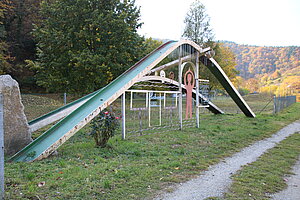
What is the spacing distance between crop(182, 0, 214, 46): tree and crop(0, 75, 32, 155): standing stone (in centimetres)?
2674

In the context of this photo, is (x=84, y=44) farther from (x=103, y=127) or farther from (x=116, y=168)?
(x=116, y=168)

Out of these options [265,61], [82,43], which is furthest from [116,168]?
[265,61]

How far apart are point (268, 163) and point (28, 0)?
31.0 m

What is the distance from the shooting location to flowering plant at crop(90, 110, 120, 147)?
22.5 feet

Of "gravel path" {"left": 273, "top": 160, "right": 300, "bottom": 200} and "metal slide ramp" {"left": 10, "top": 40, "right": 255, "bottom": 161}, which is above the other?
"metal slide ramp" {"left": 10, "top": 40, "right": 255, "bottom": 161}

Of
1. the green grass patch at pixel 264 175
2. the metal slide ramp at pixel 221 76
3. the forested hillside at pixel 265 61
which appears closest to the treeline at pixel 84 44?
the metal slide ramp at pixel 221 76

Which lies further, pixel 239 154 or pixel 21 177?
pixel 239 154

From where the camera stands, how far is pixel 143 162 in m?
5.88

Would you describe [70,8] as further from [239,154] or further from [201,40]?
[201,40]

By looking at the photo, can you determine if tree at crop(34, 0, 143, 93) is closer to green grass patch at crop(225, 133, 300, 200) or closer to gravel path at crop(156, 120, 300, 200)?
gravel path at crop(156, 120, 300, 200)

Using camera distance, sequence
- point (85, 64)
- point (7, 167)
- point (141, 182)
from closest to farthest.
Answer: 1. point (141, 182)
2. point (7, 167)
3. point (85, 64)

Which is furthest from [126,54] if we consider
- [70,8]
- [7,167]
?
[7,167]

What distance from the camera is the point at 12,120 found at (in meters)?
6.24

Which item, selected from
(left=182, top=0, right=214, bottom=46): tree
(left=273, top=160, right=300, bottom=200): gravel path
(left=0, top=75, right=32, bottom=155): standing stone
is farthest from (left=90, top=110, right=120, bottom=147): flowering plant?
(left=182, top=0, right=214, bottom=46): tree
